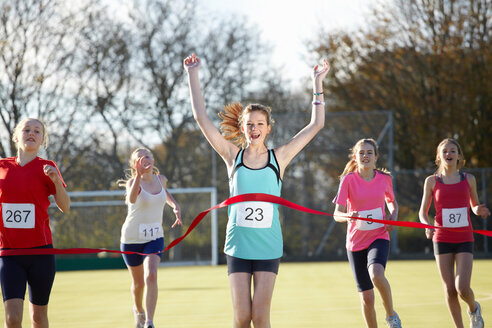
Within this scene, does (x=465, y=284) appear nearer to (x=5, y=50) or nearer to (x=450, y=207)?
(x=450, y=207)

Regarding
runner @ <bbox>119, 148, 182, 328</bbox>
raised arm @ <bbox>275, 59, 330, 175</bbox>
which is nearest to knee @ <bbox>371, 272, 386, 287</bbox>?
raised arm @ <bbox>275, 59, 330, 175</bbox>

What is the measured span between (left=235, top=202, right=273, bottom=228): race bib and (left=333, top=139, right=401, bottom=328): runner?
157 centimetres

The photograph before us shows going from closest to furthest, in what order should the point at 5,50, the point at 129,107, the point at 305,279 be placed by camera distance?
the point at 305,279 → the point at 5,50 → the point at 129,107

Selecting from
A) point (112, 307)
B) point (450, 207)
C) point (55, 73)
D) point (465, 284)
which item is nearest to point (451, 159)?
point (450, 207)

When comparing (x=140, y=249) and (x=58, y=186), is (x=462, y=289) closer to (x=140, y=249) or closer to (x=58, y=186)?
(x=140, y=249)

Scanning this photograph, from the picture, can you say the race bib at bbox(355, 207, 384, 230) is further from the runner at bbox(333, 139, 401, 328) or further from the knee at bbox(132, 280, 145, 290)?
the knee at bbox(132, 280, 145, 290)

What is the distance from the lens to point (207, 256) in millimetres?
22109

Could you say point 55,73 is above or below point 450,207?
above

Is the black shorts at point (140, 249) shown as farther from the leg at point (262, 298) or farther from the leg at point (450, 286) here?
the leg at point (262, 298)

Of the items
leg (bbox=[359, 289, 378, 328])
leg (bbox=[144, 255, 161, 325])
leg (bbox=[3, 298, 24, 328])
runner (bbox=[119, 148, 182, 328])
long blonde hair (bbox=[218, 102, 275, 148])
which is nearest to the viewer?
leg (bbox=[3, 298, 24, 328])

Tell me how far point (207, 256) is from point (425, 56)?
42.2ft

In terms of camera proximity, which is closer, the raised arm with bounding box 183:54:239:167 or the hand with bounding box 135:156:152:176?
the raised arm with bounding box 183:54:239:167

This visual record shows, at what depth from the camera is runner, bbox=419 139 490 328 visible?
711 cm

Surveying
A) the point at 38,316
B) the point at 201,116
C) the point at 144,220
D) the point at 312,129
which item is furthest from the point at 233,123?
the point at 144,220
